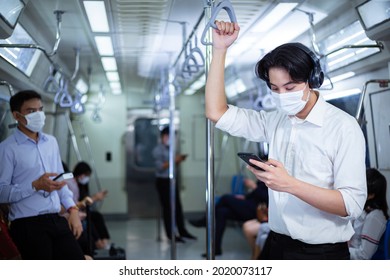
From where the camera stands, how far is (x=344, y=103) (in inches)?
76.9

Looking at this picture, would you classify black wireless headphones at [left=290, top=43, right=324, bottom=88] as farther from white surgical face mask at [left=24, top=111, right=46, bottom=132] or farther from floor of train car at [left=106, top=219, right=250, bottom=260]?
floor of train car at [left=106, top=219, right=250, bottom=260]

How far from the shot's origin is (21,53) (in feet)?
7.09

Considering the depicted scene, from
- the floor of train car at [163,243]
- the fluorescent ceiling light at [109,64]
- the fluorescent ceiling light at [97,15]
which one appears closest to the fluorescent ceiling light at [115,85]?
the fluorescent ceiling light at [109,64]

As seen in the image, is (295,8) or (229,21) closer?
(229,21)

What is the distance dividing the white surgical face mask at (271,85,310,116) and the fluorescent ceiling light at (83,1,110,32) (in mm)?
1214

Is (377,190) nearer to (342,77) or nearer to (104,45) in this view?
(342,77)

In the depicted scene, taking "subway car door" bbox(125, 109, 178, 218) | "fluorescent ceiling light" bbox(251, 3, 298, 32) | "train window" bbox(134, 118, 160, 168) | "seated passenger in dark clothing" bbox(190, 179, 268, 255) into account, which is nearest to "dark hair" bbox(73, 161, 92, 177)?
"seated passenger in dark clothing" bbox(190, 179, 268, 255)

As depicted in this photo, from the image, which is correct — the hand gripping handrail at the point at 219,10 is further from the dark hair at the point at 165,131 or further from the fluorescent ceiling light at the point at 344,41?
the dark hair at the point at 165,131

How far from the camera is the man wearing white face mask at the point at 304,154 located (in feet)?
4.61

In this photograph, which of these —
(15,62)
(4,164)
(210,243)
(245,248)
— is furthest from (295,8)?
(245,248)

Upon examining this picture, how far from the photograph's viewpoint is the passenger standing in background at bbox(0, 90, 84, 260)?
1979 mm
